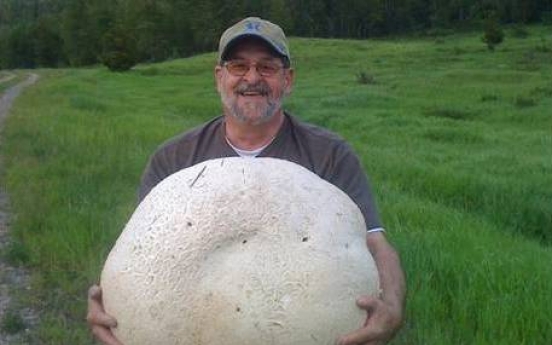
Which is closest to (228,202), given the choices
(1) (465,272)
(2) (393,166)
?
(1) (465,272)

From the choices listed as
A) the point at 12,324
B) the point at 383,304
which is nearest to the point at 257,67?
the point at 383,304

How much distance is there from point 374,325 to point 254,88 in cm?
103

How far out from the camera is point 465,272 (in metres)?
4.72

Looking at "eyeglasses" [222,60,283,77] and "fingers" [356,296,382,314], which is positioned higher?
"eyeglasses" [222,60,283,77]

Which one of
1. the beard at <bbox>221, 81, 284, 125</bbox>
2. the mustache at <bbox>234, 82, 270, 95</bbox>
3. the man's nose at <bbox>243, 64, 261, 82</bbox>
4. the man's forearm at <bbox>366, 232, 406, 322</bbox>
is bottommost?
the man's forearm at <bbox>366, 232, 406, 322</bbox>

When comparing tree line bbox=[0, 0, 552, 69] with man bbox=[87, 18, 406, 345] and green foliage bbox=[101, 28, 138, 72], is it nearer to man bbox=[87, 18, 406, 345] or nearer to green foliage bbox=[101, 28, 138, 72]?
green foliage bbox=[101, 28, 138, 72]

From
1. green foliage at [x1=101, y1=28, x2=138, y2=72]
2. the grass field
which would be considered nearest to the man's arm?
the grass field

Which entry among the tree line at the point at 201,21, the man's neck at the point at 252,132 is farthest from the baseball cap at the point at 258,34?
the tree line at the point at 201,21

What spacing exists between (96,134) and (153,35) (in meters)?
58.1

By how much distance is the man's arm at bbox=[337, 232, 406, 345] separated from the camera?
82.0 inches

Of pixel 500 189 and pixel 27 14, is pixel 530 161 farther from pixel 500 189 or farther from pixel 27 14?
pixel 27 14

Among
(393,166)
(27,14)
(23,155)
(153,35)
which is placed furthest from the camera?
(27,14)

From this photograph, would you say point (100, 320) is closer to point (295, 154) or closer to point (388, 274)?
point (388, 274)

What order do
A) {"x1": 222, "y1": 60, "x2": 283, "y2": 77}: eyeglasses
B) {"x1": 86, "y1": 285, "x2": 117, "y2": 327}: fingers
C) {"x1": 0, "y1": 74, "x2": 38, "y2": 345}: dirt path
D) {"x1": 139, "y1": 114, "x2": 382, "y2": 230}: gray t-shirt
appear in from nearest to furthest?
{"x1": 86, "y1": 285, "x2": 117, "y2": 327}: fingers
{"x1": 139, "y1": 114, "x2": 382, "y2": 230}: gray t-shirt
{"x1": 222, "y1": 60, "x2": 283, "y2": 77}: eyeglasses
{"x1": 0, "y1": 74, "x2": 38, "y2": 345}: dirt path
